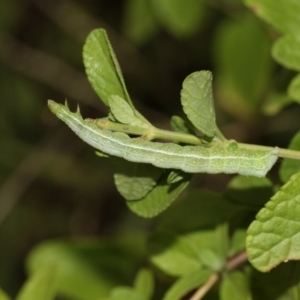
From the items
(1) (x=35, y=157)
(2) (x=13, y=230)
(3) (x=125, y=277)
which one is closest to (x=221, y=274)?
(3) (x=125, y=277)

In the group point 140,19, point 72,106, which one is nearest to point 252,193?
point 140,19

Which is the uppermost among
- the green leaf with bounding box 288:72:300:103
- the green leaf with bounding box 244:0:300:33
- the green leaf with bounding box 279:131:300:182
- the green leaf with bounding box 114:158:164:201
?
the green leaf with bounding box 244:0:300:33

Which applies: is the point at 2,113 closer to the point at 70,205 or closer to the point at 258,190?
the point at 70,205

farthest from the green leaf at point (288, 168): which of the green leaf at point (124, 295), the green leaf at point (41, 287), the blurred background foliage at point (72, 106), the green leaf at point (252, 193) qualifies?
the blurred background foliage at point (72, 106)

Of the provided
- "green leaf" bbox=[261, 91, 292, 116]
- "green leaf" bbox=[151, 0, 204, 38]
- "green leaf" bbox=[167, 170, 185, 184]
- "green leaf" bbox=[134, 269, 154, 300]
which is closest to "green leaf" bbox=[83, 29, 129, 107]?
"green leaf" bbox=[167, 170, 185, 184]

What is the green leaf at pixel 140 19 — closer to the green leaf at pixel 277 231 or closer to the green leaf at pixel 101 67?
the green leaf at pixel 101 67

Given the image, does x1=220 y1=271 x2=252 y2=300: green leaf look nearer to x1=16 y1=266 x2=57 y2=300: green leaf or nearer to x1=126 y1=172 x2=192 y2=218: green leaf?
x1=126 y1=172 x2=192 y2=218: green leaf
